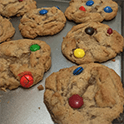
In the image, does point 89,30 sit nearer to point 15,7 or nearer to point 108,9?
point 108,9

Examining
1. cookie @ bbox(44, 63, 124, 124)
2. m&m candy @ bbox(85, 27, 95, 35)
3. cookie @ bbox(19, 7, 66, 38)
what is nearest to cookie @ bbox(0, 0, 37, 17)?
cookie @ bbox(19, 7, 66, 38)

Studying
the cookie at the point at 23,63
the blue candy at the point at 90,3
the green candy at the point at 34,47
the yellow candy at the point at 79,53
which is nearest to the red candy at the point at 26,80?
the cookie at the point at 23,63

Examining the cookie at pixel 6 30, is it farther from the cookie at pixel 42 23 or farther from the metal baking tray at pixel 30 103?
the metal baking tray at pixel 30 103

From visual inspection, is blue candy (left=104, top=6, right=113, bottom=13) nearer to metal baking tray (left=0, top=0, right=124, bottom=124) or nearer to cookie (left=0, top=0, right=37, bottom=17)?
metal baking tray (left=0, top=0, right=124, bottom=124)

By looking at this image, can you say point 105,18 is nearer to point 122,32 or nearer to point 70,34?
point 122,32

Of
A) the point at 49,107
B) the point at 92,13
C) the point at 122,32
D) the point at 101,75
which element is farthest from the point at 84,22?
the point at 49,107
